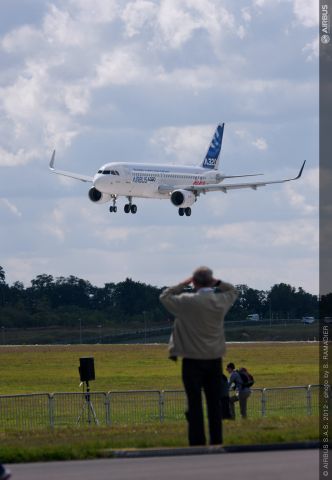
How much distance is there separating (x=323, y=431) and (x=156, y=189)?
88613 millimetres

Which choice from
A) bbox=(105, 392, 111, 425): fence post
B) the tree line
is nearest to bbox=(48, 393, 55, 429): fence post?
bbox=(105, 392, 111, 425): fence post

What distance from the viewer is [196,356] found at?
16.0 metres

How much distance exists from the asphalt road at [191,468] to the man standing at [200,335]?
34.2 inches

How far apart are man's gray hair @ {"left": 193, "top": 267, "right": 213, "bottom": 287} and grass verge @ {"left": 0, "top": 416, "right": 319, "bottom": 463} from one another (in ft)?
6.31

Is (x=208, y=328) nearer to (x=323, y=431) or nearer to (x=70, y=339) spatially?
(x=323, y=431)

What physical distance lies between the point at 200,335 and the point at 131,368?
56954 millimetres

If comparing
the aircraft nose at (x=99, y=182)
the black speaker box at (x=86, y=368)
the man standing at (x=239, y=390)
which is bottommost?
the man standing at (x=239, y=390)

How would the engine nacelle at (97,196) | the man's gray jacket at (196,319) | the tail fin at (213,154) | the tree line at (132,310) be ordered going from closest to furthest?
the man's gray jacket at (196,319), the engine nacelle at (97,196), the tail fin at (213,154), the tree line at (132,310)

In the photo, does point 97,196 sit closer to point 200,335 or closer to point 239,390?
point 239,390

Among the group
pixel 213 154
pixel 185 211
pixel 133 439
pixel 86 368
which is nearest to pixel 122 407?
pixel 86 368

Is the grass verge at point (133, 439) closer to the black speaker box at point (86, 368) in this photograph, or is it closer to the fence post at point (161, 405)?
the fence post at point (161, 405)

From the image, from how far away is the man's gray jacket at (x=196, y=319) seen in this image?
52.3ft

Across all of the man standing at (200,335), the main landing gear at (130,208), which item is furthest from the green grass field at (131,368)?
the man standing at (200,335)

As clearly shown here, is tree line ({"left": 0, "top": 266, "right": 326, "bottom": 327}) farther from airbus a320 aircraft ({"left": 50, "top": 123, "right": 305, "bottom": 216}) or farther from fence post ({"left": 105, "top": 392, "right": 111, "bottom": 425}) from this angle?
fence post ({"left": 105, "top": 392, "right": 111, "bottom": 425})
